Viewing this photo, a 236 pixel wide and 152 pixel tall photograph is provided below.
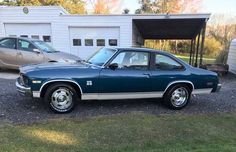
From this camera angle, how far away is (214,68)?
1479 centimetres

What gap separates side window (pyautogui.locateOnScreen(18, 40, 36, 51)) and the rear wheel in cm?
591

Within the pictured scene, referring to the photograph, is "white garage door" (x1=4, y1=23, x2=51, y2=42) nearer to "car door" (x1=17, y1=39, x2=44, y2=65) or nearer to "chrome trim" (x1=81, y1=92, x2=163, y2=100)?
"car door" (x1=17, y1=39, x2=44, y2=65)

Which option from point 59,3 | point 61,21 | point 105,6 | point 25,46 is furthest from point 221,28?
point 25,46

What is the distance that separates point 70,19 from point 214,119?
11.9 metres

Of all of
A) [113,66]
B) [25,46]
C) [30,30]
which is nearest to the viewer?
[113,66]

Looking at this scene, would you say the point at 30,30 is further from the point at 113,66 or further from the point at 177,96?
the point at 177,96

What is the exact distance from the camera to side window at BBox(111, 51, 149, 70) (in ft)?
21.4

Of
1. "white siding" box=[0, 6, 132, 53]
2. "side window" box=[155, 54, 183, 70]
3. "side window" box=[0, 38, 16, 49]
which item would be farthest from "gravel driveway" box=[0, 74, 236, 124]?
"white siding" box=[0, 6, 132, 53]

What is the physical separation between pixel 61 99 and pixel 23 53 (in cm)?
604

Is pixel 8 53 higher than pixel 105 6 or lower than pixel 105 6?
lower

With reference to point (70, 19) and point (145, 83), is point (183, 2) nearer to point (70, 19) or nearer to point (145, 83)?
point (70, 19)

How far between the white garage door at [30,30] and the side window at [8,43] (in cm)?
503

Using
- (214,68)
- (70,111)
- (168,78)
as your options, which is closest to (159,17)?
(214,68)

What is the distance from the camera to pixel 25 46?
37.6ft
